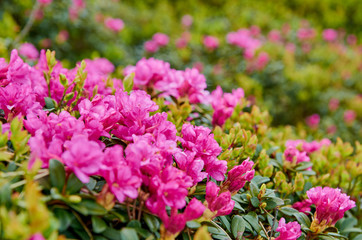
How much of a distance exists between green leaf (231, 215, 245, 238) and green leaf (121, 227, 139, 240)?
37 cm

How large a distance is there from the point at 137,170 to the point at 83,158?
0.16 metres

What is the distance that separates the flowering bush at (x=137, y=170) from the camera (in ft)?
2.79

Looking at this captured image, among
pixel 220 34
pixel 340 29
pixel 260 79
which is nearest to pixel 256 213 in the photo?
pixel 260 79

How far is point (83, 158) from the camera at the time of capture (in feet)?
2.77

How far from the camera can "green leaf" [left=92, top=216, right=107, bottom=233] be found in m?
0.86

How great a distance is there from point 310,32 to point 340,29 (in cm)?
131

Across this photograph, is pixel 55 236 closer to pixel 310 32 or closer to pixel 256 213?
pixel 256 213

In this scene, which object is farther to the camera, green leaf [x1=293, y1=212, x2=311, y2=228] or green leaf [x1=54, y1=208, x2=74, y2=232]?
green leaf [x1=293, y1=212, x2=311, y2=228]

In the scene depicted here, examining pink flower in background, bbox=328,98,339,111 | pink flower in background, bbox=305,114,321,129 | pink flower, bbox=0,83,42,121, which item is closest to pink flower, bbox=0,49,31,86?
pink flower, bbox=0,83,42,121

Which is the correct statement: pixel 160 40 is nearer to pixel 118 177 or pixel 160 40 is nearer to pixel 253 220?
pixel 253 220

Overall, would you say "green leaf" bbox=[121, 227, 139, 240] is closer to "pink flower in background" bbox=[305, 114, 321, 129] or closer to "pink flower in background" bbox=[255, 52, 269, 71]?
"pink flower in background" bbox=[255, 52, 269, 71]

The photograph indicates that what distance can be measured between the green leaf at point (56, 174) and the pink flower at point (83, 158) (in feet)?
0.13

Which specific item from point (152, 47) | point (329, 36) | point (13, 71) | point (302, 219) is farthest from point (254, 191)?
point (329, 36)

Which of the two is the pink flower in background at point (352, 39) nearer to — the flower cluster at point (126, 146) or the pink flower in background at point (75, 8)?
the pink flower in background at point (75, 8)
